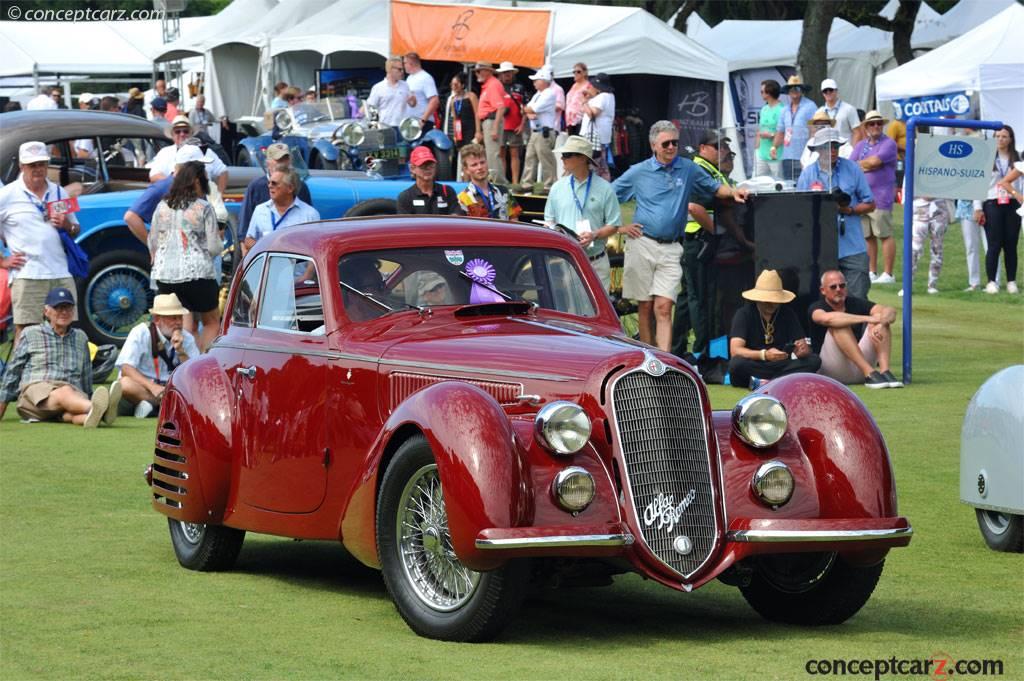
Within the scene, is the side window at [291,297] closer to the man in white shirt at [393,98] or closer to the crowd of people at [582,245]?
the crowd of people at [582,245]

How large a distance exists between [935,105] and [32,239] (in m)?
19.1

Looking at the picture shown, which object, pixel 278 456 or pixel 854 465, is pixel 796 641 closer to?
pixel 854 465

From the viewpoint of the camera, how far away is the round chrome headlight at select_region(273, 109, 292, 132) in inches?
975

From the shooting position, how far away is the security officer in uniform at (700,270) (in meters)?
15.4

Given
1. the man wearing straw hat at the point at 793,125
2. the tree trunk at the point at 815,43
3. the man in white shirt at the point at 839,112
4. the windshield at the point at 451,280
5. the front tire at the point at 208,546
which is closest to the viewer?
the windshield at the point at 451,280

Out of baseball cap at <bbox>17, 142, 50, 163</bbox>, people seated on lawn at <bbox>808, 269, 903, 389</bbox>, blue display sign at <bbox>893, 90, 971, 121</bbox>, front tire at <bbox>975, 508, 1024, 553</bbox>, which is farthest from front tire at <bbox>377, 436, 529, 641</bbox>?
blue display sign at <bbox>893, 90, 971, 121</bbox>

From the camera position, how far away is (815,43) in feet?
118

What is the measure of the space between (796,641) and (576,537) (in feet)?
3.75

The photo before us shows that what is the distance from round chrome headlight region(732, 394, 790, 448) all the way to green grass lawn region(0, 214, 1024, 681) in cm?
80

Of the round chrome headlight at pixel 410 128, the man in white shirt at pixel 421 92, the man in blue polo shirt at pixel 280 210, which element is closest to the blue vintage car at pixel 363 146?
the round chrome headlight at pixel 410 128

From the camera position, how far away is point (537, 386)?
22.4 ft

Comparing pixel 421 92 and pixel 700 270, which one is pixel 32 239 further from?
pixel 421 92

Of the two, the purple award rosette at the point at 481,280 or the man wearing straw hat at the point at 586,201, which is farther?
the man wearing straw hat at the point at 586,201

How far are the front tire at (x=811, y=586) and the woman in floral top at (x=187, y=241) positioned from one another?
26.9 ft
